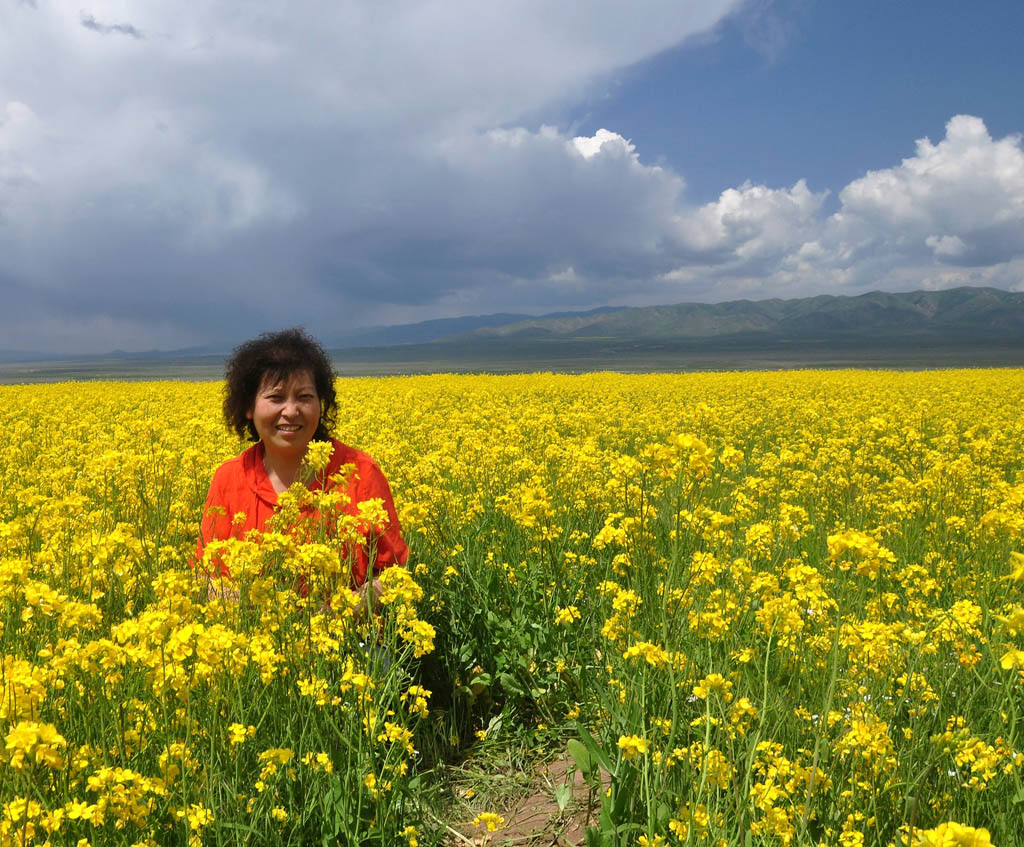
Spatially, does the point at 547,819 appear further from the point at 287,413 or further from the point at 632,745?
the point at 287,413

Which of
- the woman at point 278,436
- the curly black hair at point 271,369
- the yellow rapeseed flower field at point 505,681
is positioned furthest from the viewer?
the curly black hair at point 271,369

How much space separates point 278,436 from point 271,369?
440mm

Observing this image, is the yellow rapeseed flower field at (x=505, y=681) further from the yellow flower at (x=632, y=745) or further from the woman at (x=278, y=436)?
the woman at (x=278, y=436)

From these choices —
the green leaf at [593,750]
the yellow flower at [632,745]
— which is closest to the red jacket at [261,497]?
the green leaf at [593,750]

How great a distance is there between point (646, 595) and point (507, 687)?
3.18 ft

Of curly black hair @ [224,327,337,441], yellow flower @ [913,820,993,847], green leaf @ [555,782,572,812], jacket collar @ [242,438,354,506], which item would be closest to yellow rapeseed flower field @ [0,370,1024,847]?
yellow flower @ [913,820,993,847]

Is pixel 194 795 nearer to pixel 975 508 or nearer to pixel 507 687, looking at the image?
pixel 507 687

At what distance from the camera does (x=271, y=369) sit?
411 cm

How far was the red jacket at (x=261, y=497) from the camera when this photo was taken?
140 inches

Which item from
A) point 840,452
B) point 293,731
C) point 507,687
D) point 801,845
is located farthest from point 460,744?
point 840,452

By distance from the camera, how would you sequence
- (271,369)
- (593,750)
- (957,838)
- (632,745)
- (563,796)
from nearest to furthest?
(957,838)
(632,745)
(593,750)
(563,796)
(271,369)

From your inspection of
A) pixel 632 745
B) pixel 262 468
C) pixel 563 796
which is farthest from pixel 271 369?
pixel 632 745

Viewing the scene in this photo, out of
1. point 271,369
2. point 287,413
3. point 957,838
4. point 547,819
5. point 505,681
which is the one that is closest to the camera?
point 957,838

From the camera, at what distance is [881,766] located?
2.09 meters
